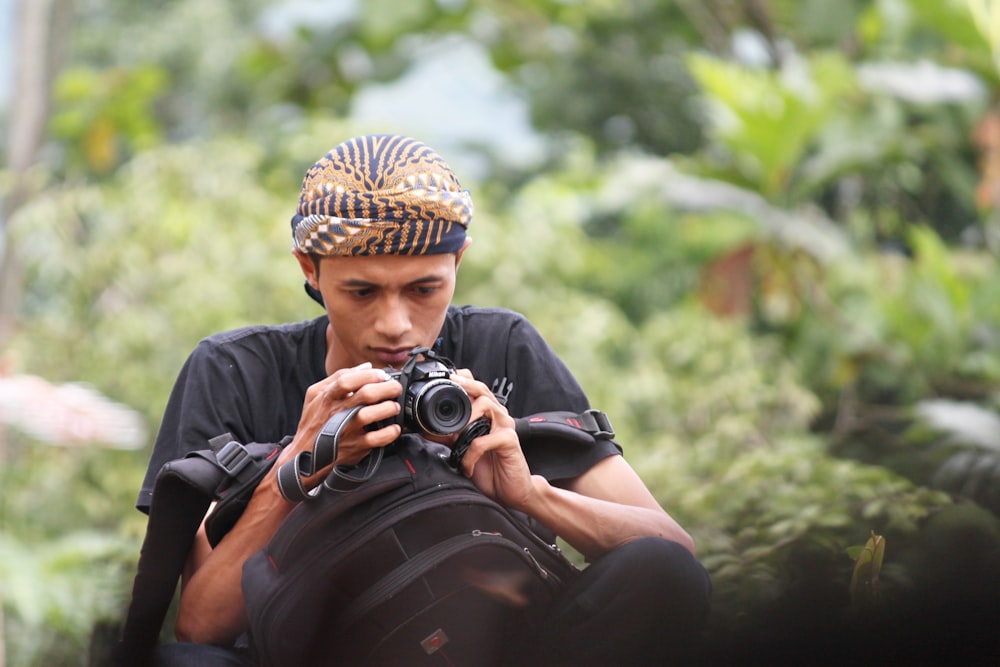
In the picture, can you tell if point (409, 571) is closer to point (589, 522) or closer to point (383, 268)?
point (589, 522)

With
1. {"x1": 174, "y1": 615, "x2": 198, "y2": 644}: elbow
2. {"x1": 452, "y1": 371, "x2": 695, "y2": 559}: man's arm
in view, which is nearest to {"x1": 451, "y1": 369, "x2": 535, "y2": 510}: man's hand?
{"x1": 452, "y1": 371, "x2": 695, "y2": 559}: man's arm

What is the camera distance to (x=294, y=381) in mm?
2088

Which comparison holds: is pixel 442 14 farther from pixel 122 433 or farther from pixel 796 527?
pixel 796 527

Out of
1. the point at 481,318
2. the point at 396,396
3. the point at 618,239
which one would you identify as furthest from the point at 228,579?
the point at 618,239

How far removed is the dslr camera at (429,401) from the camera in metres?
1.69

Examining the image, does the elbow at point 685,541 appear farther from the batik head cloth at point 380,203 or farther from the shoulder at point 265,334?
the shoulder at point 265,334

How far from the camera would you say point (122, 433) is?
4297 millimetres

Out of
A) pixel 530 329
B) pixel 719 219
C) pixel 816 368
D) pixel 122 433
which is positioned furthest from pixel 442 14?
pixel 530 329

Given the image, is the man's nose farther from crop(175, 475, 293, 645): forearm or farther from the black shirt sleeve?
crop(175, 475, 293, 645): forearm

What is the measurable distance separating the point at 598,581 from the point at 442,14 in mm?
6248

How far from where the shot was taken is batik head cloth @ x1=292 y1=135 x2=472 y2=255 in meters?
1.86

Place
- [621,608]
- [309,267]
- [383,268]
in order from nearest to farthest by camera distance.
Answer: [621,608]
[383,268]
[309,267]

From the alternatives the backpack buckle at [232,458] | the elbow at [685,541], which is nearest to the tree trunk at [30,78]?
the backpack buckle at [232,458]

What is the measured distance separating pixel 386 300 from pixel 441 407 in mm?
267
